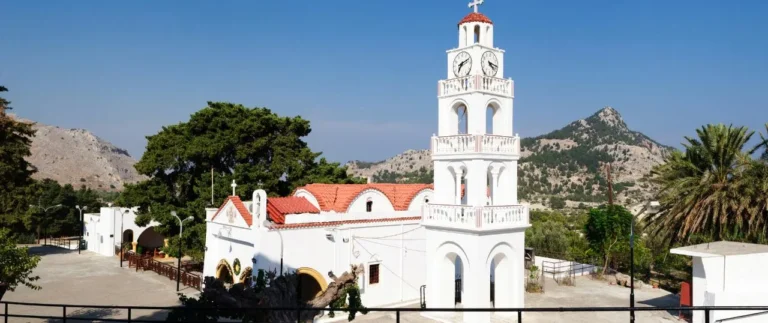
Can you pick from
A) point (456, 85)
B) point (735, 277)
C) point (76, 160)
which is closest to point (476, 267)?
point (456, 85)

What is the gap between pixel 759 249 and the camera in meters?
16.9

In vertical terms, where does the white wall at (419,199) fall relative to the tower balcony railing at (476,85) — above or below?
below

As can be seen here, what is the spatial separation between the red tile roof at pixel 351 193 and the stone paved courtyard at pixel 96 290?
295 inches

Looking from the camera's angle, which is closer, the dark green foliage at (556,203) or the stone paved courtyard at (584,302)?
the stone paved courtyard at (584,302)

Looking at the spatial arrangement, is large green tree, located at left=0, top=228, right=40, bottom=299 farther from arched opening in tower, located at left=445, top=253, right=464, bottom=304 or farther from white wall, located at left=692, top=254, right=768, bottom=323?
white wall, located at left=692, top=254, right=768, bottom=323

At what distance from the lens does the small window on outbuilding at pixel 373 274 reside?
22377mm

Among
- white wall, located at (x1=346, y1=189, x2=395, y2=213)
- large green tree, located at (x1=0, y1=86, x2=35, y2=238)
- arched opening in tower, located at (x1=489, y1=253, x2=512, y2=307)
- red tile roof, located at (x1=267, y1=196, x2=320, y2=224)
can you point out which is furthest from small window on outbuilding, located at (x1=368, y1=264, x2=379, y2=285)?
large green tree, located at (x1=0, y1=86, x2=35, y2=238)

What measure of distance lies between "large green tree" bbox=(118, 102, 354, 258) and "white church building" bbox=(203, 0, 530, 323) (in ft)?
30.3

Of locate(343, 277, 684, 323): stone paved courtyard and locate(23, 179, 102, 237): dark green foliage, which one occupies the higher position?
locate(23, 179, 102, 237): dark green foliage

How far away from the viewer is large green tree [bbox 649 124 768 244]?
775 inches

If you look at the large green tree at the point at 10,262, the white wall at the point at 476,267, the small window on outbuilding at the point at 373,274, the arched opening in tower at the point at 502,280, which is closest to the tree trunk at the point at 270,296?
the white wall at the point at 476,267

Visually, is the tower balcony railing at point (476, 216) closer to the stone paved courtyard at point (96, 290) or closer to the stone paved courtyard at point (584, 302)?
the stone paved courtyard at point (584, 302)

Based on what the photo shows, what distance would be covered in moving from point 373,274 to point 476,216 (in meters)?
6.67

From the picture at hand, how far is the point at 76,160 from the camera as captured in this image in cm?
13325
